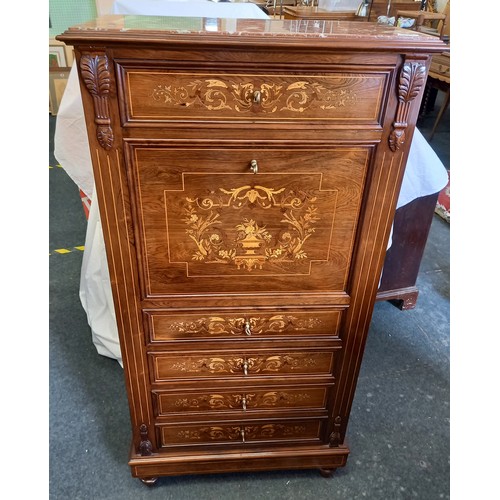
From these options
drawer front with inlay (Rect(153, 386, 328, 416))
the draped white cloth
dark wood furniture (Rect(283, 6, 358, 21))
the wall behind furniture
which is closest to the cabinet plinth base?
drawer front with inlay (Rect(153, 386, 328, 416))

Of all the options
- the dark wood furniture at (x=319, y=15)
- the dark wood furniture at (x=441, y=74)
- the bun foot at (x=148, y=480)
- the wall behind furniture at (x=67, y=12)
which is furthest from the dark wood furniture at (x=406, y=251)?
the wall behind furniture at (x=67, y=12)

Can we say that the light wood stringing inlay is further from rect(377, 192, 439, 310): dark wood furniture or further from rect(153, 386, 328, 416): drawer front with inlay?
rect(377, 192, 439, 310): dark wood furniture

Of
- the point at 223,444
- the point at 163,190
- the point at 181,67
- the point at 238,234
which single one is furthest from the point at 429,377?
the point at 181,67

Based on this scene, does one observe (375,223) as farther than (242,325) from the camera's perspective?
No

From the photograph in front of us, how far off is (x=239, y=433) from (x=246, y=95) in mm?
915

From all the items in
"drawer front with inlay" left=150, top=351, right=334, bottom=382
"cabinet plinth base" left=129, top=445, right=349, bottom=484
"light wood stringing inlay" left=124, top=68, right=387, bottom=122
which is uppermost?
"light wood stringing inlay" left=124, top=68, right=387, bottom=122

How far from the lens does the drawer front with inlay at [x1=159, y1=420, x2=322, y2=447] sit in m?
1.21

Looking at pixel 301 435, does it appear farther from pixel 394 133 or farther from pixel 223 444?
pixel 394 133

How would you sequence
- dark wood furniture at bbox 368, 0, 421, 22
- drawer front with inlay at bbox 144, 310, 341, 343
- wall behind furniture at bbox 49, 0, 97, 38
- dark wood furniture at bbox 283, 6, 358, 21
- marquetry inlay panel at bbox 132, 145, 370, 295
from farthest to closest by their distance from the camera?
wall behind furniture at bbox 49, 0, 97, 38
dark wood furniture at bbox 368, 0, 421, 22
dark wood furniture at bbox 283, 6, 358, 21
drawer front with inlay at bbox 144, 310, 341, 343
marquetry inlay panel at bbox 132, 145, 370, 295

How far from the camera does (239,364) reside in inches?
43.8

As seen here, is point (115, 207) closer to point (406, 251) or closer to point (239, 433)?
point (239, 433)

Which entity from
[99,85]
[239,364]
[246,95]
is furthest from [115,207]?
[239,364]

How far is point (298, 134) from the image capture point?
827mm

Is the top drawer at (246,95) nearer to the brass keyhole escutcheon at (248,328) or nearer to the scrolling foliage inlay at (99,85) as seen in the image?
the scrolling foliage inlay at (99,85)
